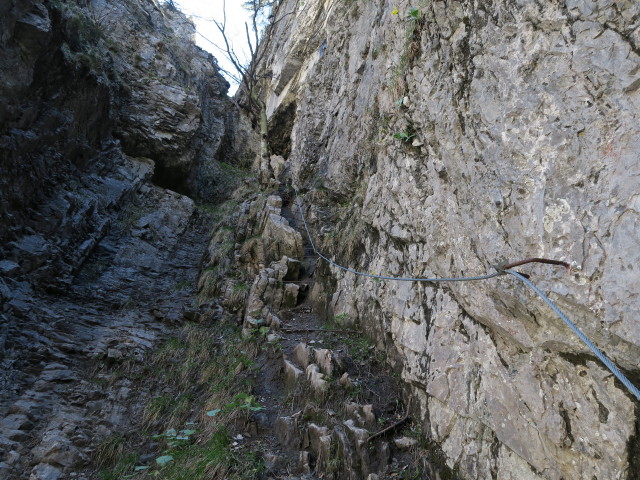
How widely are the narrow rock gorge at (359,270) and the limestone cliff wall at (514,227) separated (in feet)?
0.06

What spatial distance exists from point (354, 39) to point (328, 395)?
8818mm

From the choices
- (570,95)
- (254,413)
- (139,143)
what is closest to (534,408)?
(570,95)

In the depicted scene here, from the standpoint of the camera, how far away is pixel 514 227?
123 inches

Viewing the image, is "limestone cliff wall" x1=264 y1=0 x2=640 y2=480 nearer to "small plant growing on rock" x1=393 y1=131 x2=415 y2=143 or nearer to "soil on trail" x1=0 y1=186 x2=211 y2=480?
"small plant growing on rock" x1=393 y1=131 x2=415 y2=143

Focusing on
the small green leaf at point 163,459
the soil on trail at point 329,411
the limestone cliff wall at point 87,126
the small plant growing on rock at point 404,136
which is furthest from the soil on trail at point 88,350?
the small plant growing on rock at point 404,136

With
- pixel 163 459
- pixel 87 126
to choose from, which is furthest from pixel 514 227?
pixel 87 126

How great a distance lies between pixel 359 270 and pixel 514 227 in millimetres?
3416

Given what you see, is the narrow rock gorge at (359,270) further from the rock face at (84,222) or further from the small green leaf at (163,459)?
the small green leaf at (163,459)

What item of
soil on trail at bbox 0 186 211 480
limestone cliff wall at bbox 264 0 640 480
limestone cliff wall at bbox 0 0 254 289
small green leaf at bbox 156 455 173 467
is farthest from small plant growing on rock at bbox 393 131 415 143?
limestone cliff wall at bbox 0 0 254 289

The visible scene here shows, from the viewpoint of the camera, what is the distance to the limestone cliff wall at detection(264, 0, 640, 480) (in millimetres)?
2475

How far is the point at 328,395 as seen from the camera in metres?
4.75

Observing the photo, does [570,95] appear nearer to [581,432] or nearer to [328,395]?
[581,432]

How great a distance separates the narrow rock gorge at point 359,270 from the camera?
2.66 m

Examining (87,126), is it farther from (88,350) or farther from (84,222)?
(88,350)
